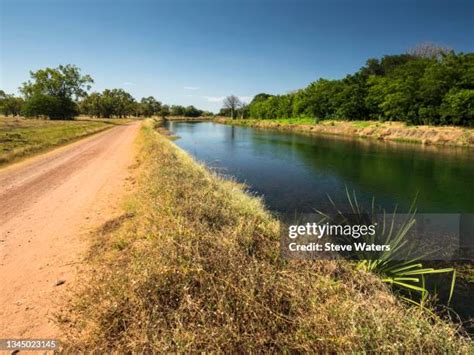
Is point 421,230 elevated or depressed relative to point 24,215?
depressed

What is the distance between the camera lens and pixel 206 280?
4.00 meters

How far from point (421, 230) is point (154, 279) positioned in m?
8.66

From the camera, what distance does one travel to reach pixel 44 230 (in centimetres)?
699

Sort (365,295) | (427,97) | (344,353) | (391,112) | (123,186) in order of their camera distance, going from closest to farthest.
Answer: (344,353)
(365,295)
(123,186)
(427,97)
(391,112)

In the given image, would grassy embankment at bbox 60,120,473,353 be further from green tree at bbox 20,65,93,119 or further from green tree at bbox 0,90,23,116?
green tree at bbox 0,90,23,116

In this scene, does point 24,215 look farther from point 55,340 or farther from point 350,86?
point 350,86

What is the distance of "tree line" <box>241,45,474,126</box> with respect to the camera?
37688 millimetres

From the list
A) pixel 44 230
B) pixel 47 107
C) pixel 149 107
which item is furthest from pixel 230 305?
pixel 149 107

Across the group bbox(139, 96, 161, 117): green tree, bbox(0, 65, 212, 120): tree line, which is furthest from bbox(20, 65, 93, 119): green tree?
bbox(139, 96, 161, 117): green tree

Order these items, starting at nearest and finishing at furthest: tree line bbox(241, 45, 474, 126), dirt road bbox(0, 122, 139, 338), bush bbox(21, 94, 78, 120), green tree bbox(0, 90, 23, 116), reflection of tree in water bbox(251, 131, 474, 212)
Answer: dirt road bbox(0, 122, 139, 338) → reflection of tree in water bbox(251, 131, 474, 212) → tree line bbox(241, 45, 474, 126) → bush bbox(21, 94, 78, 120) → green tree bbox(0, 90, 23, 116)

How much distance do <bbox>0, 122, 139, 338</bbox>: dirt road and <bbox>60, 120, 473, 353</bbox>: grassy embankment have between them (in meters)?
0.55

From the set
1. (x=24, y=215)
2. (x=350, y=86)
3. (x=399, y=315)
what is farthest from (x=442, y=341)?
(x=350, y=86)

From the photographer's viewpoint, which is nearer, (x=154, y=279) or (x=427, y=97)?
(x=154, y=279)

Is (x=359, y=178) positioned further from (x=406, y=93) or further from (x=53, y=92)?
(x=53, y=92)
